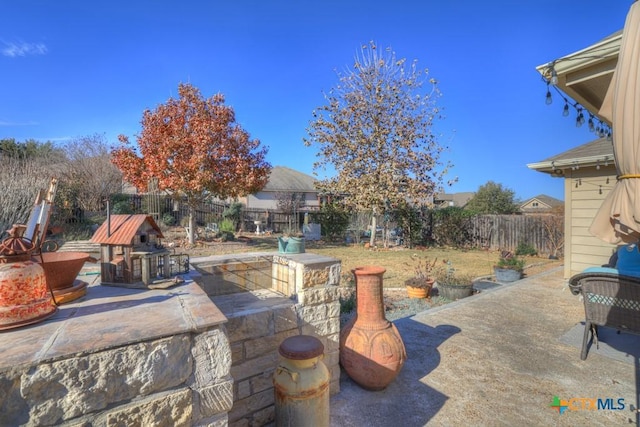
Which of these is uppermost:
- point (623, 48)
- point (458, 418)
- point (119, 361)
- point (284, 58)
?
point (284, 58)

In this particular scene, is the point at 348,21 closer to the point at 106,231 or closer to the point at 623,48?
the point at 623,48

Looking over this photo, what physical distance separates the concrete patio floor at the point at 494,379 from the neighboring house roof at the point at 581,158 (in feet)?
10.1

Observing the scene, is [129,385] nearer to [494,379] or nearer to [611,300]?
[494,379]

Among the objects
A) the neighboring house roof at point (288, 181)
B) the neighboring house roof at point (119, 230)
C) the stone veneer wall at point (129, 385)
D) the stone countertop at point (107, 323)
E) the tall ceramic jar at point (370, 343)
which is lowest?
the tall ceramic jar at point (370, 343)

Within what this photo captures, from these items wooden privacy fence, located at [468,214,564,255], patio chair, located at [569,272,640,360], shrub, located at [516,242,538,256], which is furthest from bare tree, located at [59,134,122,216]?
shrub, located at [516,242,538,256]

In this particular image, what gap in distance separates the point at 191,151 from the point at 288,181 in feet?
55.0

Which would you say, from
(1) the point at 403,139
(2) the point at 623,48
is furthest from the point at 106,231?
(1) the point at 403,139

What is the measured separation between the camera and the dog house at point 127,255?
194 centimetres

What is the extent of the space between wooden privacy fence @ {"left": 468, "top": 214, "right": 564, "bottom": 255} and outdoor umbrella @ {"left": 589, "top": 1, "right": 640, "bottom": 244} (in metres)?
10.9

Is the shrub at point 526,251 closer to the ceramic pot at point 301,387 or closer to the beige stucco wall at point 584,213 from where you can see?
the beige stucco wall at point 584,213

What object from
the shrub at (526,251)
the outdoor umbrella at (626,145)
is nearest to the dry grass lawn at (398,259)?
the shrub at (526,251)

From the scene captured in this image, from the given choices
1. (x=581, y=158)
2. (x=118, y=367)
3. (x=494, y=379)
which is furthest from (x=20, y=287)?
(x=581, y=158)

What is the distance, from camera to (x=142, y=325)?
1.28 m

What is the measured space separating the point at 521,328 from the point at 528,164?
4429mm
